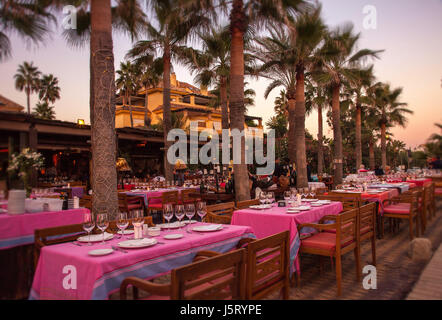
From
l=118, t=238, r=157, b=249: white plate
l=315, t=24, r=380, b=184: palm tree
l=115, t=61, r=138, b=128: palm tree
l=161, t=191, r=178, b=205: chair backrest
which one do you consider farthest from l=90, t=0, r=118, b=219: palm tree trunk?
l=115, t=61, r=138, b=128: palm tree

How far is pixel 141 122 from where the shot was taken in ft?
116

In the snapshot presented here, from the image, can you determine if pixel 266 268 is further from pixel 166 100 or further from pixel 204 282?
pixel 166 100

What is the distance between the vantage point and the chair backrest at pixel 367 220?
463 cm

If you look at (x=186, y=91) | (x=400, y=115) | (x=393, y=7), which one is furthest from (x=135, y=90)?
(x=393, y=7)

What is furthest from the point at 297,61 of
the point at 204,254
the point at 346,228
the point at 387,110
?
the point at 387,110

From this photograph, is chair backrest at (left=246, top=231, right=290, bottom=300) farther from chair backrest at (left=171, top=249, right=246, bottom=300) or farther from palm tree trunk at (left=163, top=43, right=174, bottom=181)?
palm tree trunk at (left=163, top=43, right=174, bottom=181)

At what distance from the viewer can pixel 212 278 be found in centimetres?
228

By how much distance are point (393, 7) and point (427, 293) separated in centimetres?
669

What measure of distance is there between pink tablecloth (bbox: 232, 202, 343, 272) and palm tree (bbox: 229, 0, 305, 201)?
2.81 metres

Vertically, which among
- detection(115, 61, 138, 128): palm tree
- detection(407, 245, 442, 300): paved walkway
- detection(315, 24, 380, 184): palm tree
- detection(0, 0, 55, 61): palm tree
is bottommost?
detection(407, 245, 442, 300): paved walkway

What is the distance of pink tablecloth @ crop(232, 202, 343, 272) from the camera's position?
4.30m

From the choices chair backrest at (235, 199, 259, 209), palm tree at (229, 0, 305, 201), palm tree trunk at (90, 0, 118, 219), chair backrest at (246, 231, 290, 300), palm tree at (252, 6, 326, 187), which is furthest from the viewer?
palm tree at (252, 6, 326, 187)

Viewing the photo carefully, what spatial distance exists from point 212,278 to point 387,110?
30.0 meters
